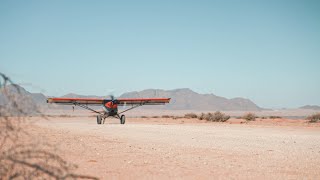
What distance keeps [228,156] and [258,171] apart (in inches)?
93.3

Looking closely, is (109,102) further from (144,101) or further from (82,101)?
(144,101)

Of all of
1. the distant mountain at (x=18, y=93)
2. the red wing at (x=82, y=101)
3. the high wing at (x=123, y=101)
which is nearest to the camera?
the distant mountain at (x=18, y=93)

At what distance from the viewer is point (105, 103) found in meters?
34.8

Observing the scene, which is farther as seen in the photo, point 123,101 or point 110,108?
point 123,101

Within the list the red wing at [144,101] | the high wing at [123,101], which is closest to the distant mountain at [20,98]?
the high wing at [123,101]

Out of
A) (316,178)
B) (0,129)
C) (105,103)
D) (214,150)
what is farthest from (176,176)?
(105,103)

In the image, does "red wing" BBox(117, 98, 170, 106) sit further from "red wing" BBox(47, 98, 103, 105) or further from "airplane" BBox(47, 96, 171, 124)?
"red wing" BBox(47, 98, 103, 105)

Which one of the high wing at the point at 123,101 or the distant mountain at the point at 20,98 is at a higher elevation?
the high wing at the point at 123,101

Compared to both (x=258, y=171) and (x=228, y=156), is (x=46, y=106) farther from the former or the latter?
(x=228, y=156)

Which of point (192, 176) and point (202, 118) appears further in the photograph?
point (202, 118)

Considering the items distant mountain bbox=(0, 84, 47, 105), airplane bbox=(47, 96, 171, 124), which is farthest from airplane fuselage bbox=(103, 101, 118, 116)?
distant mountain bbox=(0, 84, 47, 105)

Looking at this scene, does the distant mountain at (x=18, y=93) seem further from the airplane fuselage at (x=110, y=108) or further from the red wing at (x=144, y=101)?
the red wing at (x=144, y=101)

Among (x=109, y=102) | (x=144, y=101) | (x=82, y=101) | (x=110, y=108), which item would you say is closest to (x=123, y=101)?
(x=144, y=101)

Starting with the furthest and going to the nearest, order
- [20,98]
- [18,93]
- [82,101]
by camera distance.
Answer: [82,101]
[20,98]
[18,93]
